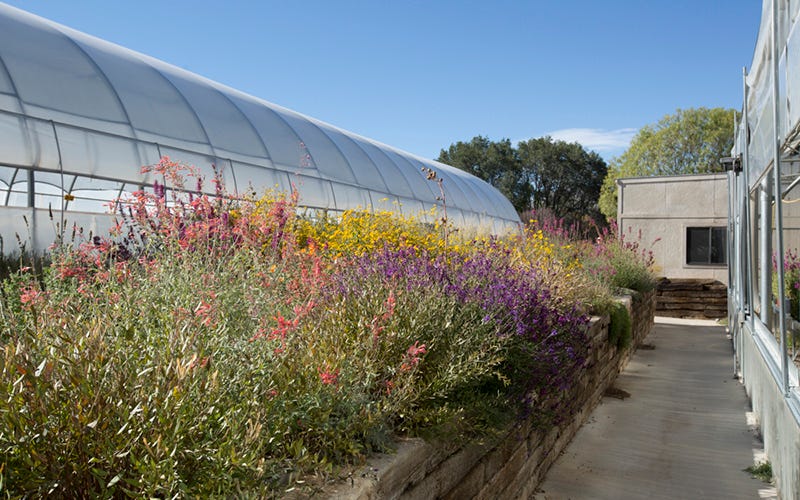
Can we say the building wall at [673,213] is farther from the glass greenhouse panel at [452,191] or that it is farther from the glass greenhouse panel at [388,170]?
the glass greenhouse panel at [388,170]

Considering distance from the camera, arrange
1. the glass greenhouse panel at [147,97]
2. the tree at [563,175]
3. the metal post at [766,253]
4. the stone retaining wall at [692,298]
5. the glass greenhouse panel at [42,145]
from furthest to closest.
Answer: the tree at [563,175], the stone retaining wall at [692,298], the glass greenhouse panel at [147,97], the glass greenhouse panel at [42,145], the metal post at [766,253]

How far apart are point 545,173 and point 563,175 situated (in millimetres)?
1112

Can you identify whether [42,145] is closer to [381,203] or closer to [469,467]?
[469,467]

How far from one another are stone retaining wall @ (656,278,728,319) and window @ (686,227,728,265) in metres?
2.88

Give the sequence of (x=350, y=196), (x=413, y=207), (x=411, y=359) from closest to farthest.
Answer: (x=411, y=359)
(x=350, y=196)
(x=413, y=207)

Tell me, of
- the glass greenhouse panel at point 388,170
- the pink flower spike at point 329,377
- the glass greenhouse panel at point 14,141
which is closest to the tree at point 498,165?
the glass greenhouse panel at point 388,170

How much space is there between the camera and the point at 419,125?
2008cm

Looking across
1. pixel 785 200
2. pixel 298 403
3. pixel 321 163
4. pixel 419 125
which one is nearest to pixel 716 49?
pixel 419 125

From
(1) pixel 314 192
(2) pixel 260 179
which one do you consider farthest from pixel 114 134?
(1) pixel 314 192

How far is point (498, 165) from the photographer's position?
3797 centimetres

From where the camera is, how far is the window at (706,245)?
50.8 feet

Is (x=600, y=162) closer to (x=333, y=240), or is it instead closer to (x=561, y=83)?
(x=561, y=83)

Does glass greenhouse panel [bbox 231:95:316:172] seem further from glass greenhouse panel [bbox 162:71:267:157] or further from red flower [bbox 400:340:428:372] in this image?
red flower [bbox 400:340:428:372]

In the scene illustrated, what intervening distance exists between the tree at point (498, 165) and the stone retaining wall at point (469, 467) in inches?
1302
